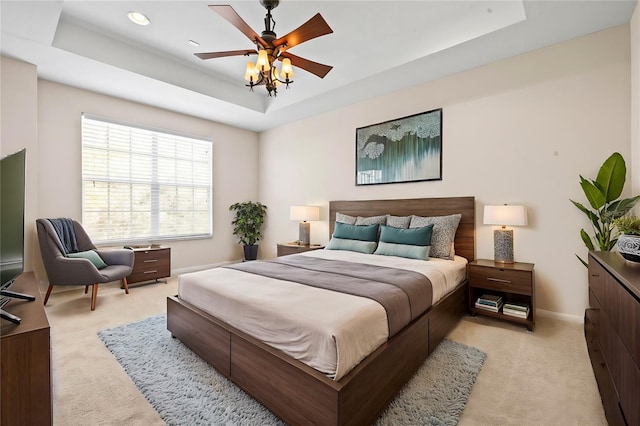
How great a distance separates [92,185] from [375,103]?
4.32 m

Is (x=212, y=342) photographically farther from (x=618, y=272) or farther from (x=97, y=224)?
(x=97, y=224)

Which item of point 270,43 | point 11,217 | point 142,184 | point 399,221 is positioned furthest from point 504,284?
point 142,184

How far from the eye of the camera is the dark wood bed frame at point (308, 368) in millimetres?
1364

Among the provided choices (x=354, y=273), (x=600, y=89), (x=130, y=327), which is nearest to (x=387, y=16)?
(x=600, y=89)

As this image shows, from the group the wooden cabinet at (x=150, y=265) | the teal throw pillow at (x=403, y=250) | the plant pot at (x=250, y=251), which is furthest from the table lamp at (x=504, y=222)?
the wooden cabinet at (x=150, y=265)

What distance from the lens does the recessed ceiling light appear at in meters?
2.91

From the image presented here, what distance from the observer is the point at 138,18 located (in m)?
2.97

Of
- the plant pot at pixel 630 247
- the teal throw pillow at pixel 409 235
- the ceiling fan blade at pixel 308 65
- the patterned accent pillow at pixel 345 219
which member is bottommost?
the teal throw pillow at pixel 409 235

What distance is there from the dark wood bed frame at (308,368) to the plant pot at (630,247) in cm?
119

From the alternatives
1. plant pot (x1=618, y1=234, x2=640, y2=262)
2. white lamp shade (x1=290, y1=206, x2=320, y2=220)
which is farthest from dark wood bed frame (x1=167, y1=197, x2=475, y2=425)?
white lamp shade (x1=290, y1=206, x2=320, y2=220)

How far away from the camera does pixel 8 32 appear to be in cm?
275

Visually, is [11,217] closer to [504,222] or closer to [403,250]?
[403,250]

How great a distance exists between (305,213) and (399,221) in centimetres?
170

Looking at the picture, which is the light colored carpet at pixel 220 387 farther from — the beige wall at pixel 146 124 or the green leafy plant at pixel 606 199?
the beige wall at pixel 146 124
